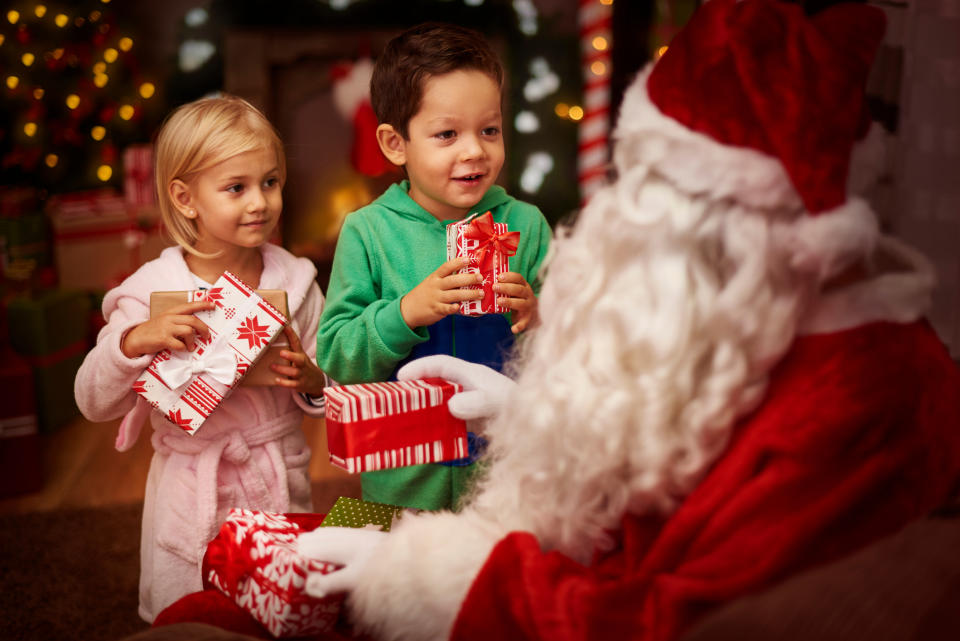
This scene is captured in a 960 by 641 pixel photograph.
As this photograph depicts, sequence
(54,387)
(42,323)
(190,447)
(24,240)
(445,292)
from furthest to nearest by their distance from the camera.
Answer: (24,240) → (54,387) → (42,323) → (190,447) → (445,292)

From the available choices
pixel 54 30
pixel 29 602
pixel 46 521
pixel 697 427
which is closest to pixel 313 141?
pixel 54 30

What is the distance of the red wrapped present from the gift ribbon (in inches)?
115

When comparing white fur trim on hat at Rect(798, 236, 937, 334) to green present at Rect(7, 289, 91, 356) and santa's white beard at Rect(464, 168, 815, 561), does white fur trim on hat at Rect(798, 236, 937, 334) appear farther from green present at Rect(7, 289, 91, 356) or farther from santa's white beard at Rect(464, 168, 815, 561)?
green present at Rect(7, 289, 91, 356)

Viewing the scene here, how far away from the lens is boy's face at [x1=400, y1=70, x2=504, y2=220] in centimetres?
128

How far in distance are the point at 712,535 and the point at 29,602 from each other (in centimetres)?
173

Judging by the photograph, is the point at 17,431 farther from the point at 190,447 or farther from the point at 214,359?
the point at 214,359

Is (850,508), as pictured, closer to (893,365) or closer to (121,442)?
(893,365)

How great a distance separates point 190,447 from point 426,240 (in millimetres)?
549

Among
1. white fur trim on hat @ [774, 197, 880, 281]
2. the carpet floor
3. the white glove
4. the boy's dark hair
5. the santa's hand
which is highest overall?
the boy's dark hair

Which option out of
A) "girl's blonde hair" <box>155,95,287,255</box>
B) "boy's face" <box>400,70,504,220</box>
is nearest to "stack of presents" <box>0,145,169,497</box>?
"girl's blonde hair" <box>155,95,287,255</box>

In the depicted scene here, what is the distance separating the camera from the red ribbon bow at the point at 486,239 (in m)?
1.22

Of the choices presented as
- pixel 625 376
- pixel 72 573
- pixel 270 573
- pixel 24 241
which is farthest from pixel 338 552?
pixel 24 241

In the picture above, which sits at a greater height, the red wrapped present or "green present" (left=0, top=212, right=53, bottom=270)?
the red wrapped present

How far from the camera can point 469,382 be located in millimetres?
1129
